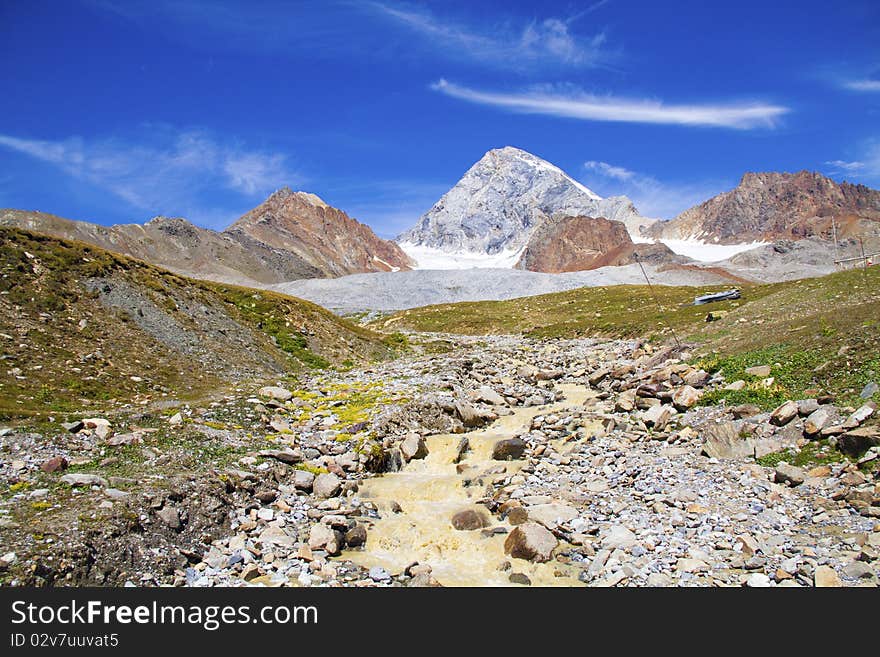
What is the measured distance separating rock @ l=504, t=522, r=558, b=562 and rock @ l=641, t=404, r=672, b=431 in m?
9.80

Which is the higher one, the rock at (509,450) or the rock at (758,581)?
the rock at (509,450)

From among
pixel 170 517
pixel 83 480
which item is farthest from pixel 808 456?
pixel 83 480

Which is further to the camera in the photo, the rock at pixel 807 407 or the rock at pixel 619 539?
the rock at pixel 807 407

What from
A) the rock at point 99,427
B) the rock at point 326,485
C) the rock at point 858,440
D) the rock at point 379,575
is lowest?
the rock at point 379,575

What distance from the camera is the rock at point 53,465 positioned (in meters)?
16.4

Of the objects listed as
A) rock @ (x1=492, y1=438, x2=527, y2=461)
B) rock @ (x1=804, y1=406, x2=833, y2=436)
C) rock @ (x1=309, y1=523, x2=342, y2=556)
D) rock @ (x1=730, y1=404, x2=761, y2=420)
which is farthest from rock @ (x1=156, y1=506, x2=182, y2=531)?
rock @ (x1=730, y1=404, x2=761, y2=420)

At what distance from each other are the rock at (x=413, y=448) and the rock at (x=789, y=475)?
1345 centimetres

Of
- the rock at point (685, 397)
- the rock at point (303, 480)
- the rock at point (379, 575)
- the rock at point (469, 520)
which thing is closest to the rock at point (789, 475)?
the rock at point (685, 397)

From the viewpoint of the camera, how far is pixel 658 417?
23.7 m

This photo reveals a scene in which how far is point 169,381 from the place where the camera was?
28.7 metres

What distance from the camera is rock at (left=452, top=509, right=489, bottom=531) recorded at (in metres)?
17.5

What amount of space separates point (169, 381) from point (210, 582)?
17.5m

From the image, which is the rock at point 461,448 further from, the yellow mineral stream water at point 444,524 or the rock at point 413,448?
the rock at point 413,448
